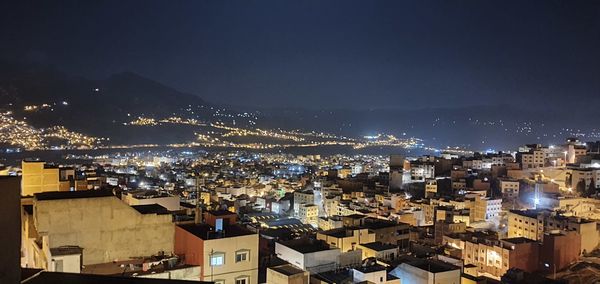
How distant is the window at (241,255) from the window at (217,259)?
8.1 inches

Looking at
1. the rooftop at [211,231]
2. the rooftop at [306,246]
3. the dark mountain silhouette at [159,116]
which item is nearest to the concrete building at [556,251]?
the rooftop at [306,246]

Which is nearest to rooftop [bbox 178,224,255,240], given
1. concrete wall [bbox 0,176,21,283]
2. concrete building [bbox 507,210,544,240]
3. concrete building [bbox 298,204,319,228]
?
concrete wall [bbox 0,176,21,283]

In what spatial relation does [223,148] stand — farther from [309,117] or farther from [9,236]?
[309,117]

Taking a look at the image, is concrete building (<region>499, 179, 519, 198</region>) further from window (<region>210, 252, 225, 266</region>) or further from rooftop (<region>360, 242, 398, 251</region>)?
window (<region>210, 252, 225, 266</region>)

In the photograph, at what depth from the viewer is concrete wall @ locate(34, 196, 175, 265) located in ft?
19.0

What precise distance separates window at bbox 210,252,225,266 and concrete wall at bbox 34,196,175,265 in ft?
2.77

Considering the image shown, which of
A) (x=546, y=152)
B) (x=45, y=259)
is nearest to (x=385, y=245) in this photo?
(x=45, y=259)

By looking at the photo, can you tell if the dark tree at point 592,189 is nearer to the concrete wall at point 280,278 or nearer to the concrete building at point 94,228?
the concrete wall at point 280,278

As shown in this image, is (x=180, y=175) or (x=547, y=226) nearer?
(x=547, y=226)

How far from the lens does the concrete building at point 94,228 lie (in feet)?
19.0

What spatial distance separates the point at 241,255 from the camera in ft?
20.3

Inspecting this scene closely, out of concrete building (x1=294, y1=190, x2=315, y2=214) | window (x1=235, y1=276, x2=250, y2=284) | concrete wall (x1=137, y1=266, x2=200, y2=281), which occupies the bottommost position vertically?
concrete building (x1=294, y1=190, x2=315, y2=214)

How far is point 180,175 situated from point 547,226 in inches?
1039

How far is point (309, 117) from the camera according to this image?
589 feet
